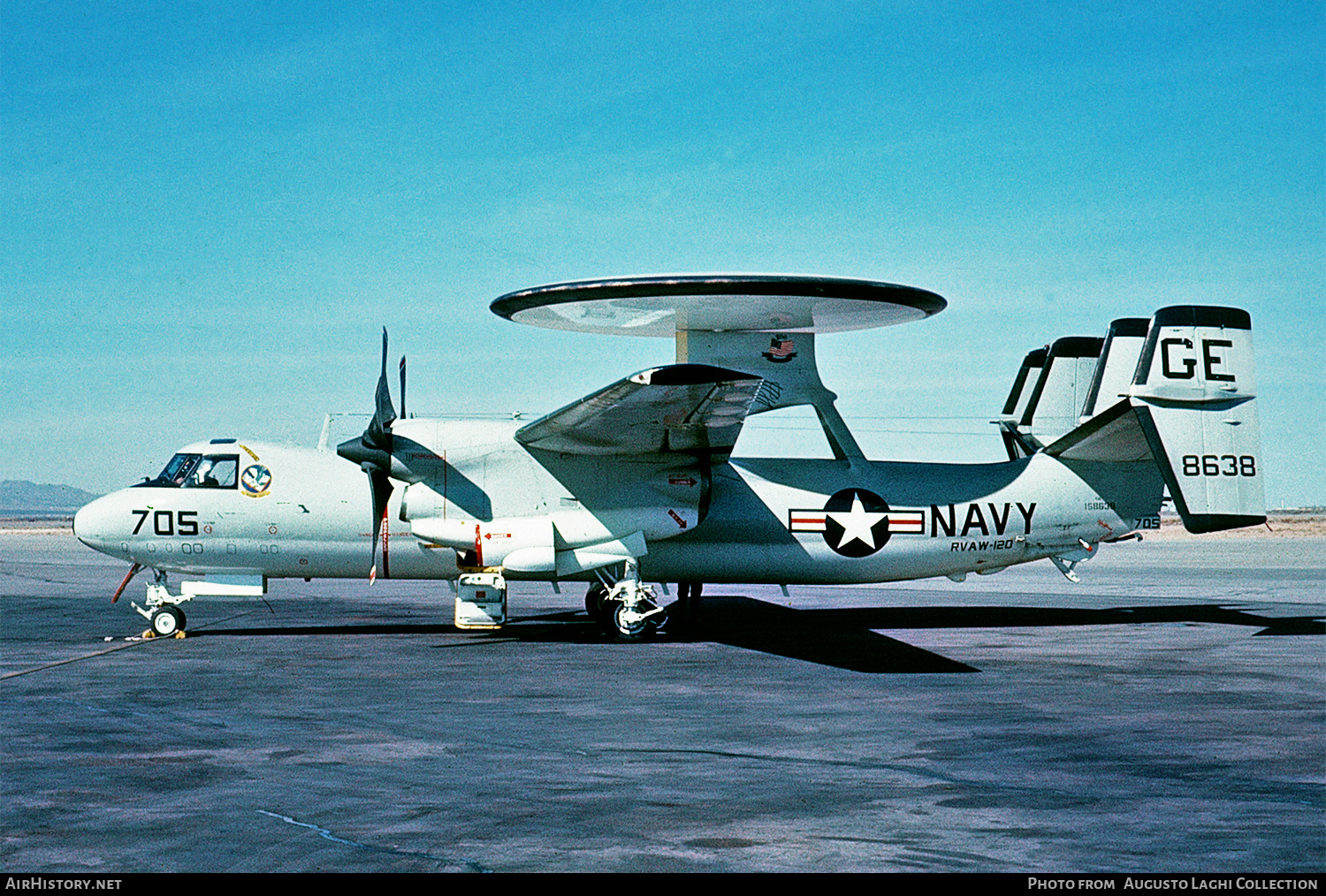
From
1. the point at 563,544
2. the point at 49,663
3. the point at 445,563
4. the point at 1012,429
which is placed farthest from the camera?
the point at 1012,429

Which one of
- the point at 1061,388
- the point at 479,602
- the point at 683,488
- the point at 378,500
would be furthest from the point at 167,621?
the point at 1061,388

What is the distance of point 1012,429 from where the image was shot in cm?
2419

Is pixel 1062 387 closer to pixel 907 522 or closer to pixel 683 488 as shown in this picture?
pixel 907 522

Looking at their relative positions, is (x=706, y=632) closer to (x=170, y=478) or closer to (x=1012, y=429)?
(x=1012, y=429)

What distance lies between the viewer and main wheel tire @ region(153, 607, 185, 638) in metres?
20.0

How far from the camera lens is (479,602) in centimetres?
1992

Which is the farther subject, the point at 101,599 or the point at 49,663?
the point at 101,599

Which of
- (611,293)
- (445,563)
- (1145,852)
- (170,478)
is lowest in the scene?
(1145,852)

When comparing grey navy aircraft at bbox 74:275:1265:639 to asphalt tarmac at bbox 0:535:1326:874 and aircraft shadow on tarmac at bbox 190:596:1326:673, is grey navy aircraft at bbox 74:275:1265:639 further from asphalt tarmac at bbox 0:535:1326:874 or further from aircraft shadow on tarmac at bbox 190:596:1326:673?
asphalt tarmac at bbox 0:535:1326:874

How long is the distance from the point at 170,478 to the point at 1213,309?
62.8 ft

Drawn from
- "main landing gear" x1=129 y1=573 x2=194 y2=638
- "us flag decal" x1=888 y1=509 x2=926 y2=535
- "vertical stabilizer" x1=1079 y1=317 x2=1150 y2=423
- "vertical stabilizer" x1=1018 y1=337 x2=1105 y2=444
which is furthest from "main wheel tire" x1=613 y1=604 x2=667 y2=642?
"vertical stabilizer" x1=1018 y1=337 x2=1105 y2=444

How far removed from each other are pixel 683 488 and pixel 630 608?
2.36m
